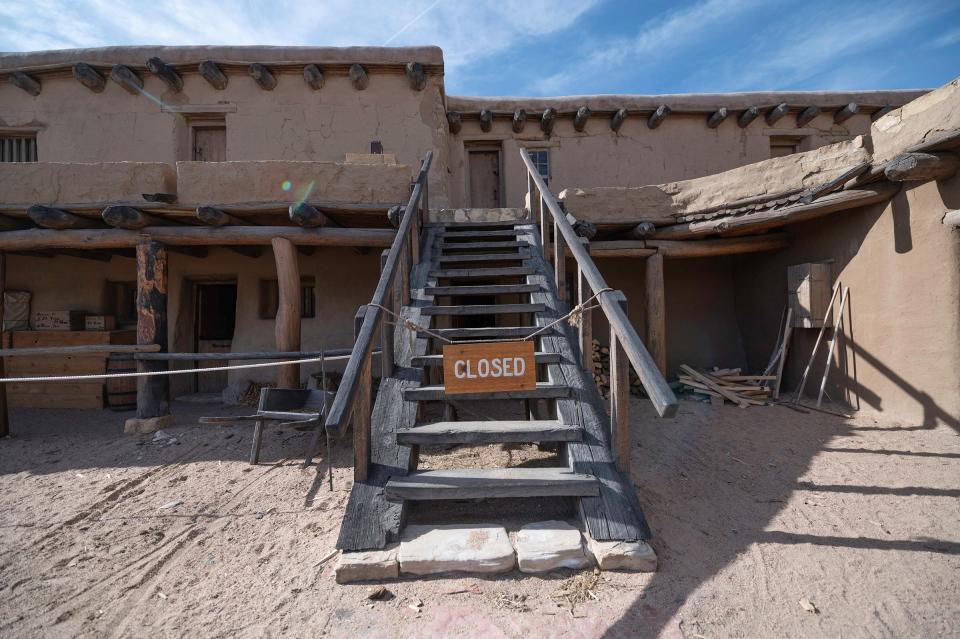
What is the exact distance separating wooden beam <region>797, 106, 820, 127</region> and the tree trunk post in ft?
36.3

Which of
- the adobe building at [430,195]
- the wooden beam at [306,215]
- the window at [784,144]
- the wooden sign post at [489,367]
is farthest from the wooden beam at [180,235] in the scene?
the window at [784,144]

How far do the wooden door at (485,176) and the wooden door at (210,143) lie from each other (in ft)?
15.0

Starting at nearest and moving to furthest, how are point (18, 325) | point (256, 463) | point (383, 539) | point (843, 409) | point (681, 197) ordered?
point (383, 539) < point (256, 463) < point (843, 409) < point (681, 197) < point (18, 325)

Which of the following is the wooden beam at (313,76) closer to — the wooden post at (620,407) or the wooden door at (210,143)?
the wooden door at (210,143)

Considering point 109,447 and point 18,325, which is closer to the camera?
point 109,447

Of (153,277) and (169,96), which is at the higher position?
(169,96)

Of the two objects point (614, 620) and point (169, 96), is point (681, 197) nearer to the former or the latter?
point (614, 620)

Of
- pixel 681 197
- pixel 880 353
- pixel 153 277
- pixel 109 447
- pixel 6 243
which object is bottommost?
pixel 109 447

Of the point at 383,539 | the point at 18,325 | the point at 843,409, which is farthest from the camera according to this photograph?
the point at 18,325

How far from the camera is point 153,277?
532cm

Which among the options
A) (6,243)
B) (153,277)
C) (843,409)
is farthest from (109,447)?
(843,409)

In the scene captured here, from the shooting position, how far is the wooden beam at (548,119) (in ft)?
26.0

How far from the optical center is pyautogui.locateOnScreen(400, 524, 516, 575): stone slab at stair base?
6.66ft

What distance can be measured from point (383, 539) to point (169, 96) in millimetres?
8783
